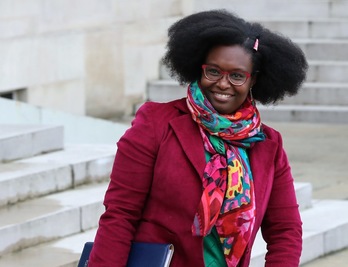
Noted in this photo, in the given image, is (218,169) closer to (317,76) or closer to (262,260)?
(262,260)

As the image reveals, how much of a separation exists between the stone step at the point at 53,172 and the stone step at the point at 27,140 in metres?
0.05

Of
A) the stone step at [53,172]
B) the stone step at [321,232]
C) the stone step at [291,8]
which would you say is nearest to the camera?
the stone step at [53,172]

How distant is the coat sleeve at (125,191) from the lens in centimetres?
349

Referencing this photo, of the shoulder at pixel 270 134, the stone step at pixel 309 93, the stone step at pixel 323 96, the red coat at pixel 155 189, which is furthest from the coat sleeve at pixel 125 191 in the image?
the stone step at pixel 323 96

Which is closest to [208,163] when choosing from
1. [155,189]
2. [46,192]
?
[155,189]

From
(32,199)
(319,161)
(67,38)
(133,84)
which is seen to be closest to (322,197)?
(319,161)

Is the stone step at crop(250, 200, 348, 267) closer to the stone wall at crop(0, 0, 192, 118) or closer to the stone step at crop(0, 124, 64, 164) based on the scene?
the stone step at crop(0, 124, 64, 164)

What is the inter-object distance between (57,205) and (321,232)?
1.59 m

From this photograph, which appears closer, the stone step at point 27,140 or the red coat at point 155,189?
the red coat at point 155,189

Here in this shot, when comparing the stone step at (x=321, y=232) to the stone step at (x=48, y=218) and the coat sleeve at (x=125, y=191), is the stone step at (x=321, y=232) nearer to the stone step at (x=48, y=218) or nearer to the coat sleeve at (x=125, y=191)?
the stone step at (x=48, y=218)

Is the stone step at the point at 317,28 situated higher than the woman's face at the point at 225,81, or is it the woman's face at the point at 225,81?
the woman's face at the point at 225,81

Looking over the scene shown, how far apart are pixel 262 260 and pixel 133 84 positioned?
6.04m

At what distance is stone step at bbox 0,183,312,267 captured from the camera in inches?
231

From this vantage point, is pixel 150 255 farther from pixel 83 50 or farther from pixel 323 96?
pixel 323 96
